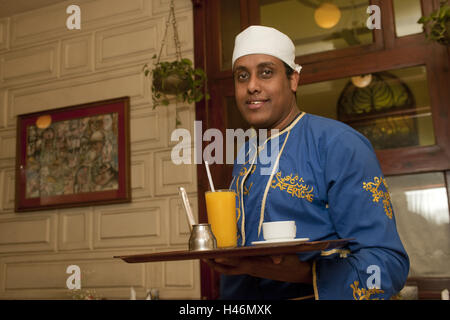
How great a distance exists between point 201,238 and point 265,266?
13 cm

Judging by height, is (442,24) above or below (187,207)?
above

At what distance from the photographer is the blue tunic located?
0.93 m

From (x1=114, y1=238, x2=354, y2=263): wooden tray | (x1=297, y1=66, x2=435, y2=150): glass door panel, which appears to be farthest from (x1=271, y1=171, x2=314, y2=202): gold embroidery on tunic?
(x1=297, y1=66, x2=435, y2=150): glass door panel

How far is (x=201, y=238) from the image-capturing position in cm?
91

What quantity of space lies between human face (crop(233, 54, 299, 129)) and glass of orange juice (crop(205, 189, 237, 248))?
23cm

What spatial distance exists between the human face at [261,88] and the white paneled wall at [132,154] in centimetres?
151

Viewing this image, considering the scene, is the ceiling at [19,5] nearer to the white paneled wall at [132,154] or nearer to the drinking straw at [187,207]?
the white paneled wall at [132,154]

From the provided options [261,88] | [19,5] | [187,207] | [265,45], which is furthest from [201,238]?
[19,5]

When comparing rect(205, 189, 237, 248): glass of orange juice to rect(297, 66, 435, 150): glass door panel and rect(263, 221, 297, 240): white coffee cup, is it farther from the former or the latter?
rect(297, 66, 435, 150): glass door panel

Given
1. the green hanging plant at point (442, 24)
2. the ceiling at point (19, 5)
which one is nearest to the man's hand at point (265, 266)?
the green hanging plant at point (442, 24)

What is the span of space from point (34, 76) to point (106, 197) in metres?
1.01

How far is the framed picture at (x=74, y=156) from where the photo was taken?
2.89 meters

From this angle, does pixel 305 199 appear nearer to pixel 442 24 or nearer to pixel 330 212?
pixel 330 212

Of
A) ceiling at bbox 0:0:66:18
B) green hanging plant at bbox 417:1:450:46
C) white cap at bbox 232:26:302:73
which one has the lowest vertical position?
white cap at bbox 232:26:302:73
